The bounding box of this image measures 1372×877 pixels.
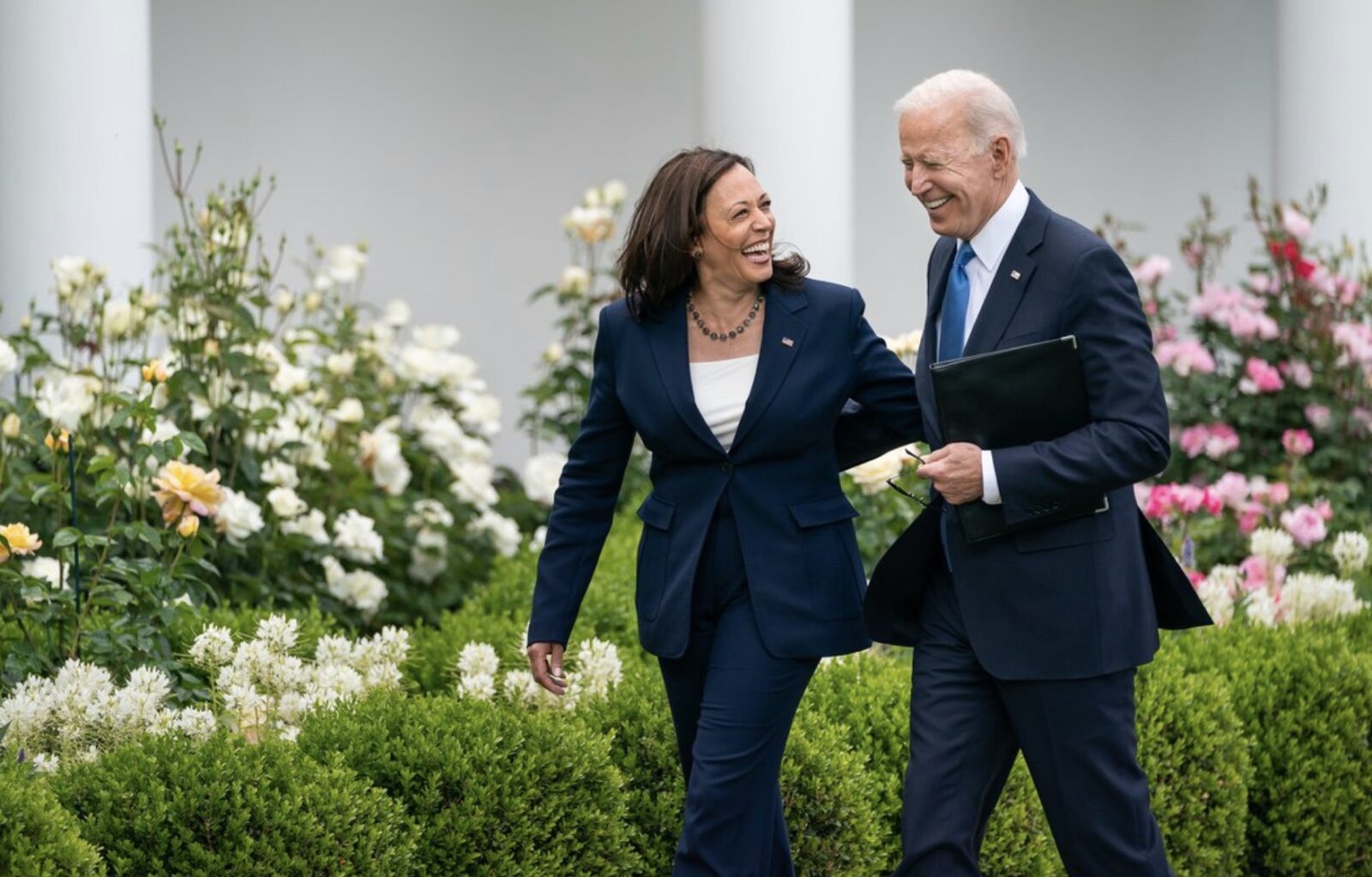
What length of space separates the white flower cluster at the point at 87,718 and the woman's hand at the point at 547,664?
704 millimetres

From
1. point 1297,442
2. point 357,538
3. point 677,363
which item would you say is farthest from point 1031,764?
point 1297,442

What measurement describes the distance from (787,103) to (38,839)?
14.0ft

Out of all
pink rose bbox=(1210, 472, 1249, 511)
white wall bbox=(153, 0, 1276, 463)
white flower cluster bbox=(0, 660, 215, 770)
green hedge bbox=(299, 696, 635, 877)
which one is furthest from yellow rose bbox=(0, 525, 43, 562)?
white wall bbox=(153, 0, 1276, 463)

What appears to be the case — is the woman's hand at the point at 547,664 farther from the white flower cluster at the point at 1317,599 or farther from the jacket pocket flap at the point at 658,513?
the white flower cluster at the point at 1317,599

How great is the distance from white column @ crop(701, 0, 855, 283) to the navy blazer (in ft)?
10.2

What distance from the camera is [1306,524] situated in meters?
Answer: 5.88

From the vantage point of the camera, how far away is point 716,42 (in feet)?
21.7

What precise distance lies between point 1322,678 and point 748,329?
6.86 ft

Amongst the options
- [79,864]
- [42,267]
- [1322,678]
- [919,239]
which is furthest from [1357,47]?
[79,864]

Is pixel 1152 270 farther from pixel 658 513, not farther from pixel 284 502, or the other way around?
pixel 658 513

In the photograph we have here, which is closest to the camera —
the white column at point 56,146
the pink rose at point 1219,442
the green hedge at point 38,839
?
the green hedge at point 38,839

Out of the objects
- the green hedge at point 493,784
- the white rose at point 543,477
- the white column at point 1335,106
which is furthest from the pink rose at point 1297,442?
the green hedge at point 493,784

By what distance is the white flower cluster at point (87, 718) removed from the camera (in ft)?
11.9

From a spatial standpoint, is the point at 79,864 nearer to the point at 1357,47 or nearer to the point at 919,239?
the point at 1357,47
